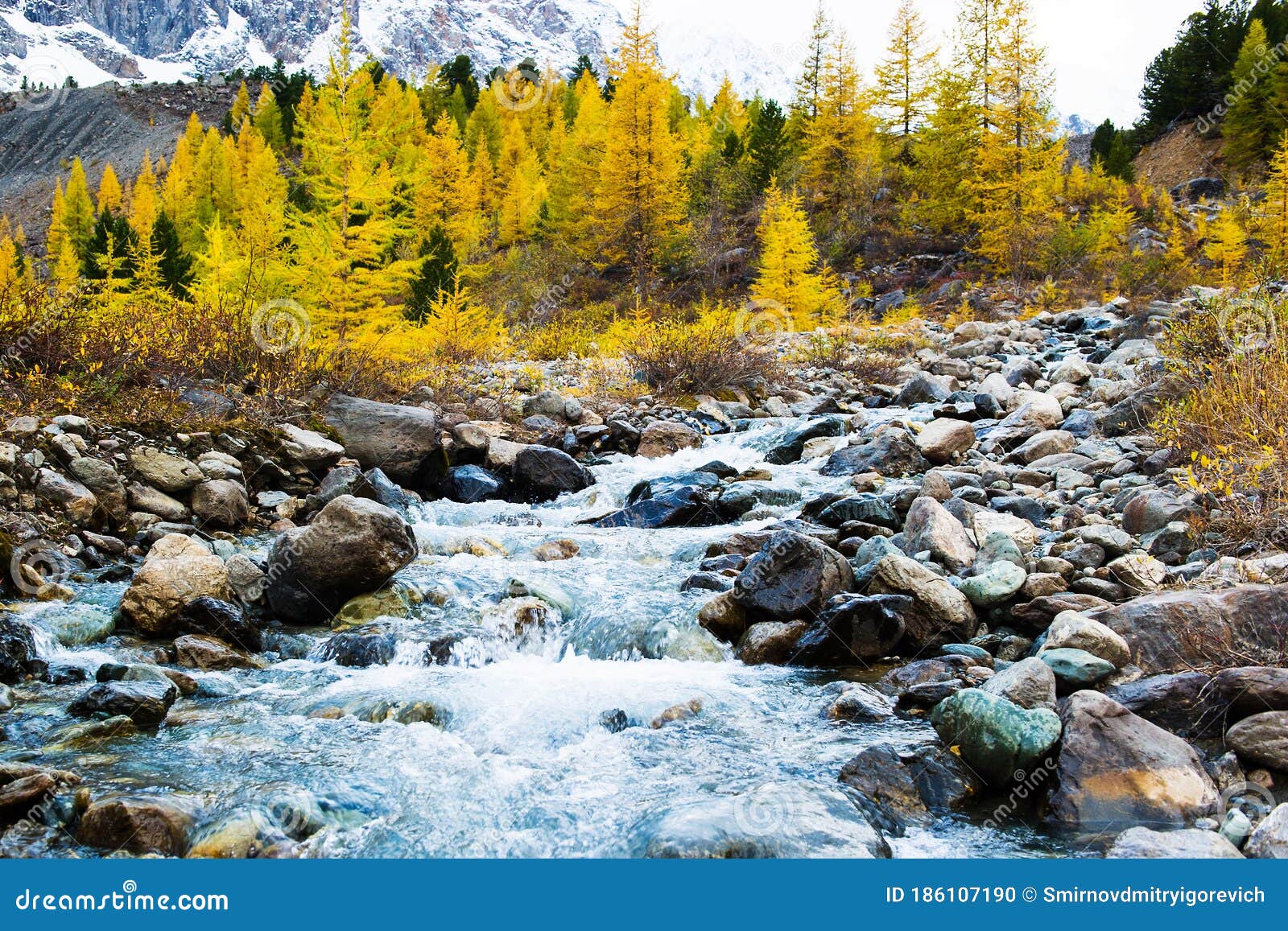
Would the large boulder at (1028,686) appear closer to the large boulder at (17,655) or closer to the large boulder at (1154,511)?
the large boulder at (1154,511)

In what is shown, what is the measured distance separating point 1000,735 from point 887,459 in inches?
235

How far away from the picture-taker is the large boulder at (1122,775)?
344cm

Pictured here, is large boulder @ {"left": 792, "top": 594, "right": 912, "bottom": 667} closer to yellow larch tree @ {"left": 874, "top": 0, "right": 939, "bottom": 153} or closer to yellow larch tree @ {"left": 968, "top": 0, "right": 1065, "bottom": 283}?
yellow larch tree @ {"left": 968, "top": 0, "right": 1065, "bottom": 283}

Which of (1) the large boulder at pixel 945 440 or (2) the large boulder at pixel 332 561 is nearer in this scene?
(2) the large boulder at pixel 332 561

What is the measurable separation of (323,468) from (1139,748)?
7.89m

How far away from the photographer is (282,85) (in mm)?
Answer: 69000

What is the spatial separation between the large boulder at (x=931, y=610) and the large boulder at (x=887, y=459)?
404 cm

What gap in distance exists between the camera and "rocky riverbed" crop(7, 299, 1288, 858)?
3.56 meters

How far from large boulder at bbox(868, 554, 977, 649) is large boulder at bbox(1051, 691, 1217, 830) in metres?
1.47

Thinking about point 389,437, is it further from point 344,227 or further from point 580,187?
point 580,187

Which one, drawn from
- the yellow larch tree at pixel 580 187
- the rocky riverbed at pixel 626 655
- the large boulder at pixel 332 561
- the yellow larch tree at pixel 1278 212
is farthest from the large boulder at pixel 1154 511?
the yellow larch tree at pixel 580 187

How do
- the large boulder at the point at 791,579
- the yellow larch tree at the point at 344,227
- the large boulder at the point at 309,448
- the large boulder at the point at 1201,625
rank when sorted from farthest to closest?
the yellow larch tree at the point at 344,227 < the large boulder at the point at 309,448 < the large boulder at the point at 791,579 < the large boulder at the point at 1201,625

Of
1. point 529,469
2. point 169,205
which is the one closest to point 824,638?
point 529,469
